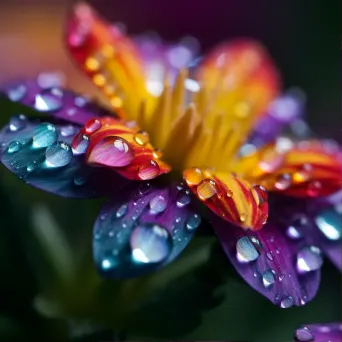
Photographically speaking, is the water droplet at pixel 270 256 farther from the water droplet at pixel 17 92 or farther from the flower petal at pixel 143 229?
the water droplet at pixel 17 92

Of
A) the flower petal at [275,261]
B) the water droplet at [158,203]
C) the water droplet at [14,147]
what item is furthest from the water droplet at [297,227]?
the water droplet at [14,147]

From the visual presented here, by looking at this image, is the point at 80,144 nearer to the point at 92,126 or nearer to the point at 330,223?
the point at 92,126

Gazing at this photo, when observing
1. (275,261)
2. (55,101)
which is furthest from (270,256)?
(55,101)

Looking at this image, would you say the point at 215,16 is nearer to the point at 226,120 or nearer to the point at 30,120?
the point at 226,120

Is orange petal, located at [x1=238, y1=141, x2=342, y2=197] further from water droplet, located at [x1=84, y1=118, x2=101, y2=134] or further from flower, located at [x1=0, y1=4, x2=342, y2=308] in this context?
water droplet, located at [x1=84, y1=118, x2=101, y2=134]

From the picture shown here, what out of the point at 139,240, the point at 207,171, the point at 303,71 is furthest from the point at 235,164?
the point at 303,71

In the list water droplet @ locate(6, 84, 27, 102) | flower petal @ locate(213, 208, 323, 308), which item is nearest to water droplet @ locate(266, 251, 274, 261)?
flower petal @ locate(213, 208, 323, 308)

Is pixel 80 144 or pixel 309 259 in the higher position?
pixel 80 144
